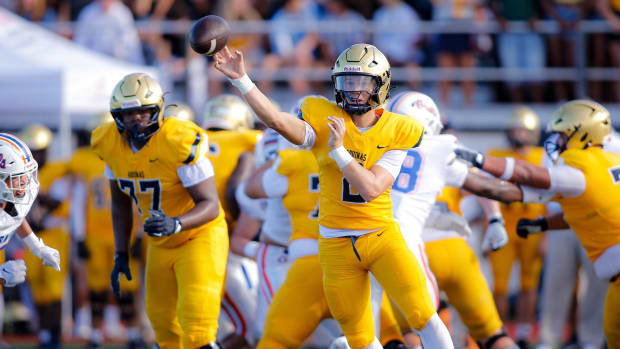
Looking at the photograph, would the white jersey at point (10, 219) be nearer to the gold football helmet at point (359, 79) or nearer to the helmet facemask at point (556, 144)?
the gold football helmet at point (359, 79)

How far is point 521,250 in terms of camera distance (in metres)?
8.55

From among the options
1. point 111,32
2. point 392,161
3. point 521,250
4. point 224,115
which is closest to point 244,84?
point 392,161

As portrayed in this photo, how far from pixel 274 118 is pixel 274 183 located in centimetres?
119

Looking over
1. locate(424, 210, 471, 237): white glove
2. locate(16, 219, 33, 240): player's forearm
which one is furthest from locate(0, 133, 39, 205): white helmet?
locate(424, 210, 471, 237): white glove

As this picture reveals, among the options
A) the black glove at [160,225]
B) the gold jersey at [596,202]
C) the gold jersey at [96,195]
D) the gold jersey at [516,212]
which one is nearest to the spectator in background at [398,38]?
the gold jersey at [516,212]

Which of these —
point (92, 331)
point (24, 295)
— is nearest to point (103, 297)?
point (92, 331)

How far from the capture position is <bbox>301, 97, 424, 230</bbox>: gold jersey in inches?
191

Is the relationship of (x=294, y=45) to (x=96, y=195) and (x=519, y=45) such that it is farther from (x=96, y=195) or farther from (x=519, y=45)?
(x=96, y=195)

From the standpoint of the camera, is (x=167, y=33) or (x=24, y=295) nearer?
(x=24, y=295)

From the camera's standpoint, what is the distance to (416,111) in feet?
19.5

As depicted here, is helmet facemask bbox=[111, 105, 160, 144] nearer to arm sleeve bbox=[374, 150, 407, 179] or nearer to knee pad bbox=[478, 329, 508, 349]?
arm sleeve bbox=[374, 150, 407, 179]

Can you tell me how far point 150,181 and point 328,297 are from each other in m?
1.31

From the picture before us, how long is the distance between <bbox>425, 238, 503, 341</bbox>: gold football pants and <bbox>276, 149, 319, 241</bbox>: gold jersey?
858 millimetres

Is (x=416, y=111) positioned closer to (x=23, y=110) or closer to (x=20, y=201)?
(x=20, y=201)
